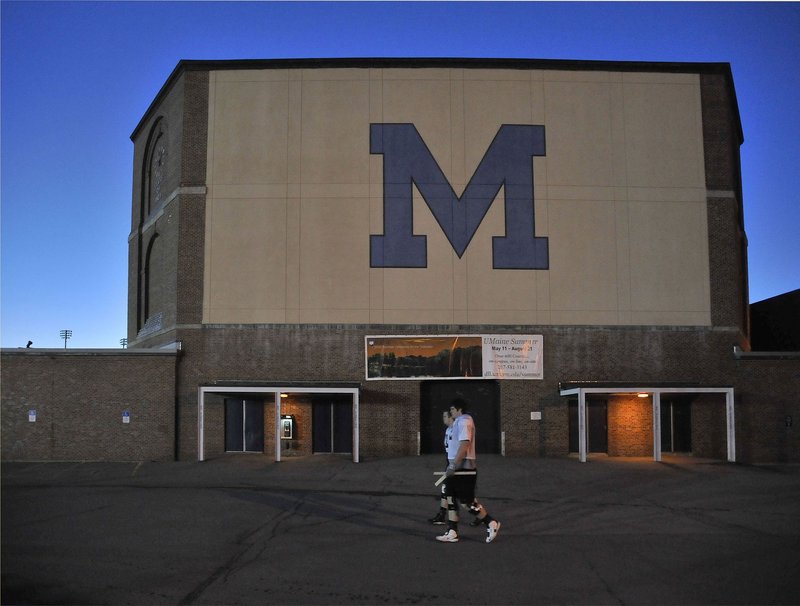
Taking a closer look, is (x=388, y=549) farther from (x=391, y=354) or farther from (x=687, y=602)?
(x=391, y=354)

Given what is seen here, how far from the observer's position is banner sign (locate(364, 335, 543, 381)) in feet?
93.0

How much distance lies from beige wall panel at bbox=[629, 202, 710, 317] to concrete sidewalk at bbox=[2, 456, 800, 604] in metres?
8.69

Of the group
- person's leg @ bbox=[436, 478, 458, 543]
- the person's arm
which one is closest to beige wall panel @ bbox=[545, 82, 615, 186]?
the person's arm

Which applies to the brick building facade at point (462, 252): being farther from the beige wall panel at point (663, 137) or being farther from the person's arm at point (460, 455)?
the person's arm at point (460, 455)

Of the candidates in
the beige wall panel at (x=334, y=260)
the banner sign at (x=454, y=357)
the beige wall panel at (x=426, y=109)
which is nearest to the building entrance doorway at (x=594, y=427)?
the banner sign at (x=454, y=357)

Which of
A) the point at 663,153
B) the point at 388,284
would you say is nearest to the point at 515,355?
the point at 388,284

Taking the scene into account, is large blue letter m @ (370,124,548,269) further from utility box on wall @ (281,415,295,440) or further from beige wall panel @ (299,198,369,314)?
utility box on wall @ (281,415,295,440)

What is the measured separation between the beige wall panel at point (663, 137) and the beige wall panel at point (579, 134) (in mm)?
850

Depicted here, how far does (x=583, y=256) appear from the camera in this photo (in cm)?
2881

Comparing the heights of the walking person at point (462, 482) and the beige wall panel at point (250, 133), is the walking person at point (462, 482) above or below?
below

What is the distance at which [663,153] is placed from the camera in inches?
1161

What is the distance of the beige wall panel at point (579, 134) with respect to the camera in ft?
95.9

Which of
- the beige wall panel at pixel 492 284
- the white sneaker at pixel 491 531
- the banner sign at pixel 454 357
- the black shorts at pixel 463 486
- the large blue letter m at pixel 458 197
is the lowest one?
the white sneaker at pixel 491 531

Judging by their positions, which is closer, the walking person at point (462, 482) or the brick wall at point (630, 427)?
the walking person at point (462, 482)
